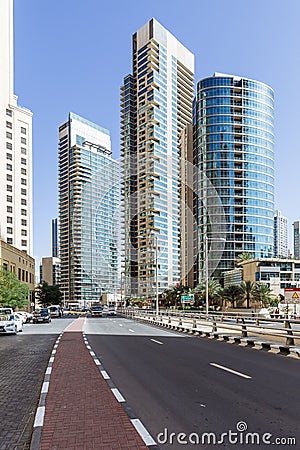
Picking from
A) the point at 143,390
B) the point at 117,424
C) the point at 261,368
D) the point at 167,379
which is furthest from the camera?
the point at 261,368

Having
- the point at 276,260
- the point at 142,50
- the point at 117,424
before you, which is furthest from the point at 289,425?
the point at 142,50

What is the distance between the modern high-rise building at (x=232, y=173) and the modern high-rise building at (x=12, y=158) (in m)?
46.0

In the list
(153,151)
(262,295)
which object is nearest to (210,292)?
(262,295)

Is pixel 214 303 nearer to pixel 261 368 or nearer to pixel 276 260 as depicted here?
pixel 276 260

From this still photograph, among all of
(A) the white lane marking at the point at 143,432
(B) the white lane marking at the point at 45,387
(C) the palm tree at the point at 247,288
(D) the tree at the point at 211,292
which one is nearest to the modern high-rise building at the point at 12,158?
(D) the tree at the point at 211,292

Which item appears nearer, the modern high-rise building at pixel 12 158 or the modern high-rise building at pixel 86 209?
the modern high-rise building at pixel 12 158

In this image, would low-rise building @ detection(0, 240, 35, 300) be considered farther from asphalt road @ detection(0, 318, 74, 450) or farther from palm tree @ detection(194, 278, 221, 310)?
asphalt road @ detection(0, 318, 74, 450)

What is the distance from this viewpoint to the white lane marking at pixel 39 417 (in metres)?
7.04

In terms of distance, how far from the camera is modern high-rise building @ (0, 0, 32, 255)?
95.8m

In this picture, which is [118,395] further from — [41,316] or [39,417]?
[41,316]

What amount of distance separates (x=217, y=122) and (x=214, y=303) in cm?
5703

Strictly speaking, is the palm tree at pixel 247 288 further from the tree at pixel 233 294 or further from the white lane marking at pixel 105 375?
the white lane marking at pixel 105 375

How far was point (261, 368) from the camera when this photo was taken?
13.4 m

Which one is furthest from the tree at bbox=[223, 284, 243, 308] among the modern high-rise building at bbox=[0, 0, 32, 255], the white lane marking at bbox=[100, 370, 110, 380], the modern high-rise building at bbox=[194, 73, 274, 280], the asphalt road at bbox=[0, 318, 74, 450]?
the white lane marking at bbox=[100, 370, 110, 380]
